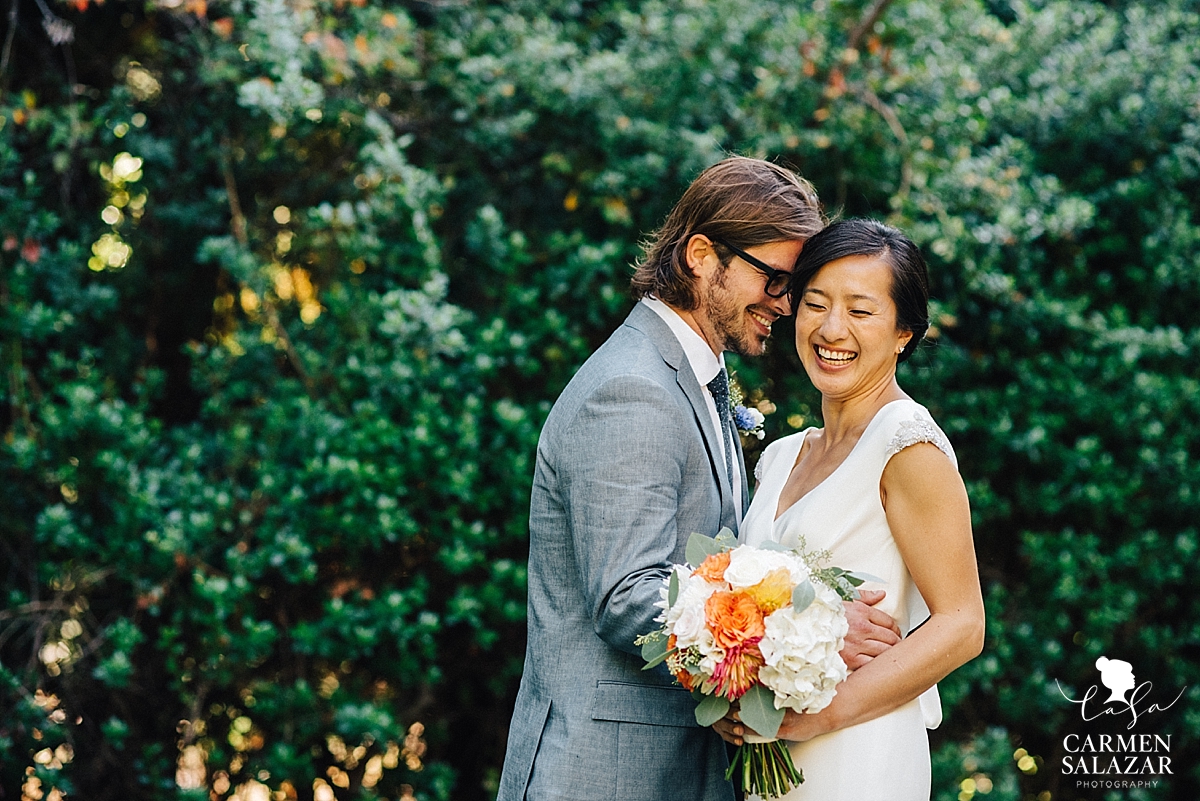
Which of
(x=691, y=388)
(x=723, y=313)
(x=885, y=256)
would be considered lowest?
(x=691, y=388)

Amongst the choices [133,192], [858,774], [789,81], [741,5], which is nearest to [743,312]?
[858,774]

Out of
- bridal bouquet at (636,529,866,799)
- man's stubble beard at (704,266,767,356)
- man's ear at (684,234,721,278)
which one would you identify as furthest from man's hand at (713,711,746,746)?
man's ear at (684,234,721,278)

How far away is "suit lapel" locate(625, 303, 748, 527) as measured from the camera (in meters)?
2.68

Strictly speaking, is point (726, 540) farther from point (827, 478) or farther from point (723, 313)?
point (723, 313)

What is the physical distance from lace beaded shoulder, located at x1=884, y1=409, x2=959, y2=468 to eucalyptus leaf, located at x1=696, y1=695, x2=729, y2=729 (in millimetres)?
703

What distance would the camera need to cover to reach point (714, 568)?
2.17 m

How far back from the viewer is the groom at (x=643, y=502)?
240cm

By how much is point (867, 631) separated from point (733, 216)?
112cm

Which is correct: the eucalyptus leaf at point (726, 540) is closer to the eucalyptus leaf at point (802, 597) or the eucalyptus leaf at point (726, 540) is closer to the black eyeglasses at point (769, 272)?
the eucalyptus leaf at point (802, 597)

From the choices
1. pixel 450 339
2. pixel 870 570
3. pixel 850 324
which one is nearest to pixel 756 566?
pixel 870 570

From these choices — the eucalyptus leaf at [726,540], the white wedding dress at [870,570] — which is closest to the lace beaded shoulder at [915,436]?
the white wedding dress at [870,570]

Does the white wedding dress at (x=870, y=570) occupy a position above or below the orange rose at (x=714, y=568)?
below

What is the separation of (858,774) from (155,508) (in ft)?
10.0

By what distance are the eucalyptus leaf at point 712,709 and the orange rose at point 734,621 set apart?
0.53 ft
